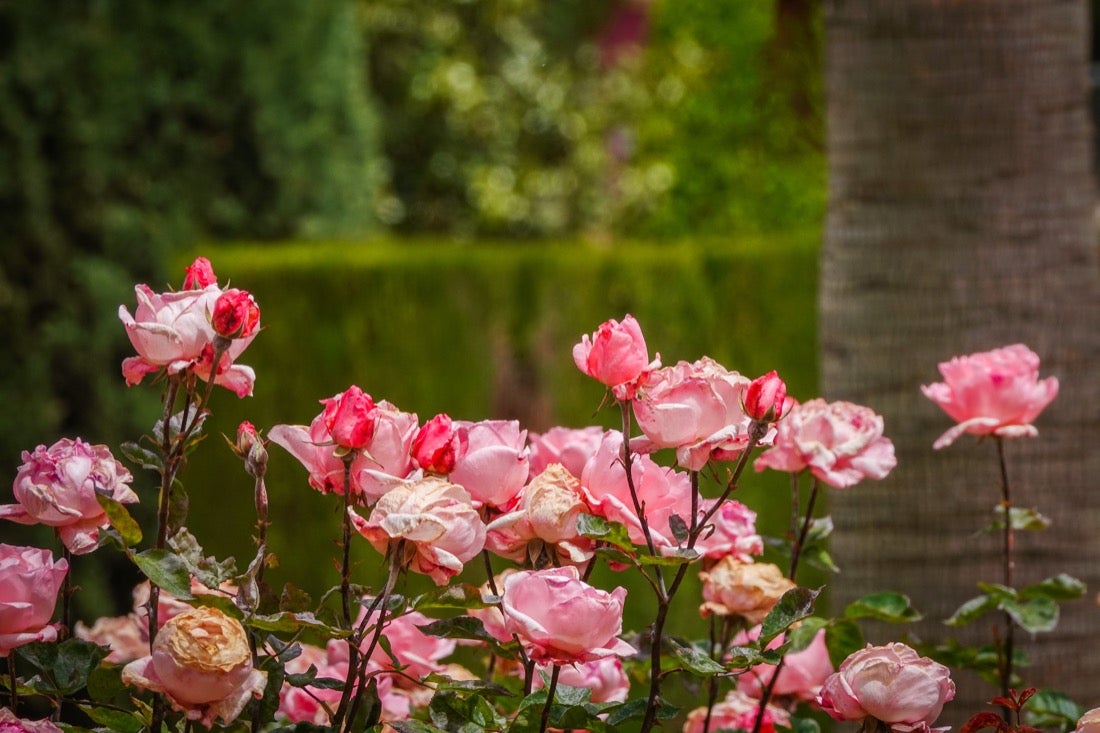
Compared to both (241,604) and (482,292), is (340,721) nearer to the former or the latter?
(241,604)

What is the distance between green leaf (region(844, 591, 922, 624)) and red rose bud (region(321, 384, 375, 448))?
57 cm

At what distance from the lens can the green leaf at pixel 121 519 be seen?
927 millimetres

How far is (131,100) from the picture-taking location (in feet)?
15.7

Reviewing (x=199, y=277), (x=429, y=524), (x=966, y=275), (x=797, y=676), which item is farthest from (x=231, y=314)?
(x=966, y=275)

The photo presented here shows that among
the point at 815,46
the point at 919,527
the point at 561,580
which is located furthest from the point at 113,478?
the point at 815,46

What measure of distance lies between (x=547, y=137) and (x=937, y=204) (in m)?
9.39

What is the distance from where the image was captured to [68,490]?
0.99 metres

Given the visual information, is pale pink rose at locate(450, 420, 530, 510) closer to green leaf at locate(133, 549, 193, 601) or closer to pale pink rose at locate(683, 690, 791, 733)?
green leaf at locate(133, 549, 193, 601)

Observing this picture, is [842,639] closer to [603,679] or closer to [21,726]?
[603,679]

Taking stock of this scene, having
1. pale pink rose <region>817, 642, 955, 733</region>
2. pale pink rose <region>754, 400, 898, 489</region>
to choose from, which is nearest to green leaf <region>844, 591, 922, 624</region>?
pale pink rose <region>754, 400, 898, 489</region>

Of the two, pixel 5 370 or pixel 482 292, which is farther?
pixel 5 370

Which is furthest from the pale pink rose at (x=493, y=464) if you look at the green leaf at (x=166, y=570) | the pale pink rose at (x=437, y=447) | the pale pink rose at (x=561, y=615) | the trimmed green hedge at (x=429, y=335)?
the trimmed green hedge at (x=429, y=335)

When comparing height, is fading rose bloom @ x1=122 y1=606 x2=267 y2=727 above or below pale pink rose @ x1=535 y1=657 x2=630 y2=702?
above

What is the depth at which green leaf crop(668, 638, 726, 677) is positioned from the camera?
0.95 m
